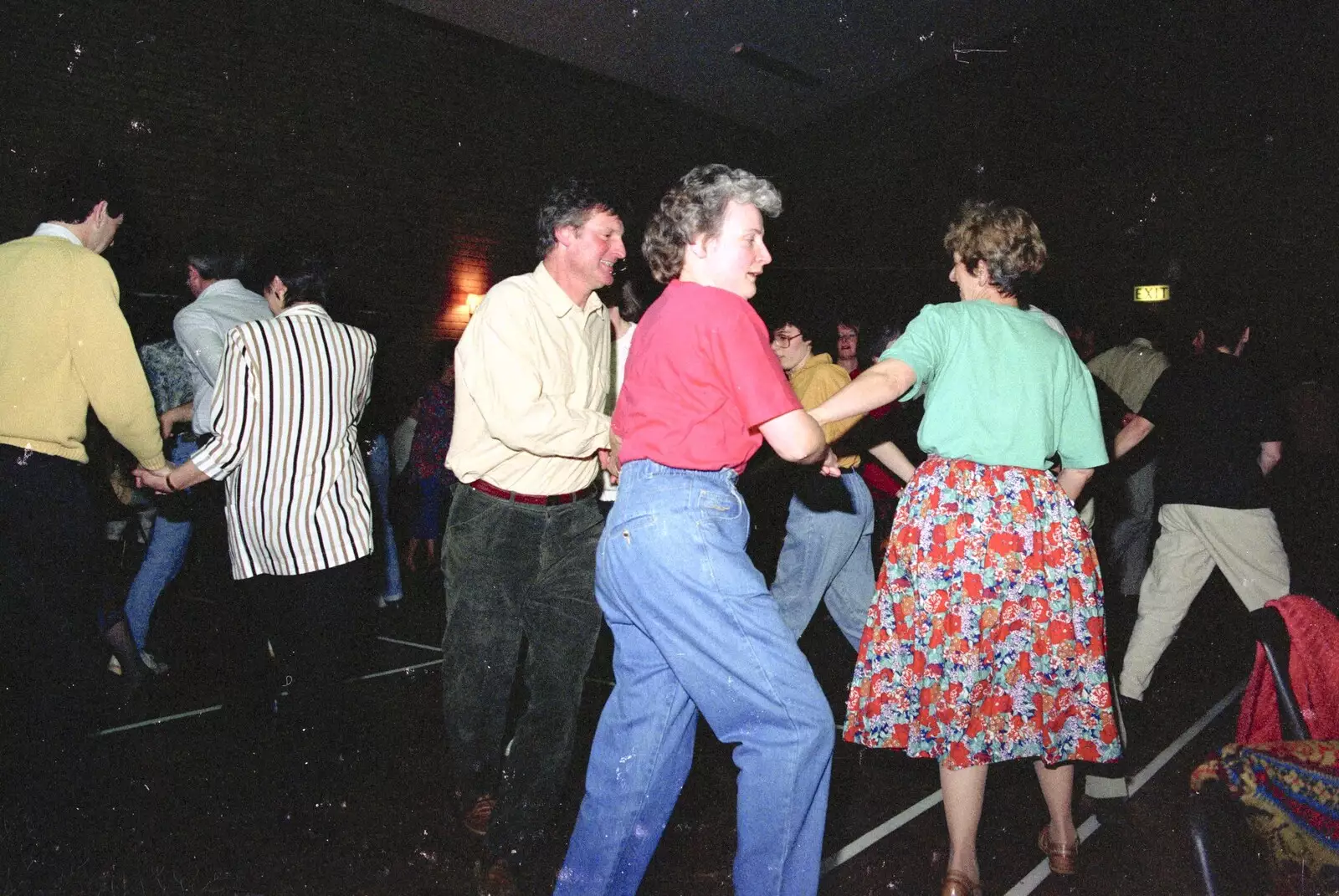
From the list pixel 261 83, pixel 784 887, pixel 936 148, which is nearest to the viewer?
pixel 784 887

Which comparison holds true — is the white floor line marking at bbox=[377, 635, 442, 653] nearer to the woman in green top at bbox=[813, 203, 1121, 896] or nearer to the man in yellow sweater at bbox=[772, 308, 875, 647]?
the man in yellow sweater at bbox=[772, 308, 875, 647]

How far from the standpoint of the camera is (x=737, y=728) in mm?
1533

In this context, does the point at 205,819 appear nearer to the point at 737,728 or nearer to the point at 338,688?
the point at 338,688

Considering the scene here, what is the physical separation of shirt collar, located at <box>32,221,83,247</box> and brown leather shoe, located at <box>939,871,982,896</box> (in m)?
2.68

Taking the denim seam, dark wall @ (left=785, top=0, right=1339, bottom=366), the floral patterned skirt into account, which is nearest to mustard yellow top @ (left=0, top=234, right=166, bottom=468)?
the denim seam

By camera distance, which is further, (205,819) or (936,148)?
(936,148)

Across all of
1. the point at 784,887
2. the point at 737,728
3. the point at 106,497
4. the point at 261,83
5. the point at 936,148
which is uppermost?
the point at 936,148

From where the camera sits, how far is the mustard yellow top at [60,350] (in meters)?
2.15

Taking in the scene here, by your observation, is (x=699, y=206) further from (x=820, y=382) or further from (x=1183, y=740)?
(x=1183, y=740)

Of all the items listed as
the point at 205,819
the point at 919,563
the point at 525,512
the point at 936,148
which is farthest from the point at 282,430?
the point at 936,148

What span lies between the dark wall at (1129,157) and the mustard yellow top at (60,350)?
15.5 feet

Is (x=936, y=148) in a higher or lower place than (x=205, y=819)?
higher

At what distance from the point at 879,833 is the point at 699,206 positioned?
73.5 inches

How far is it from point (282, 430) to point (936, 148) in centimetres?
810
